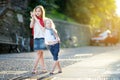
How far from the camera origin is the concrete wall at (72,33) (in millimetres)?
37800

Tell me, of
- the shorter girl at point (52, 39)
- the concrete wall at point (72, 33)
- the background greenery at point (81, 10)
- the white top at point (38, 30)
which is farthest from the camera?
the background greenery at point (81, 10)

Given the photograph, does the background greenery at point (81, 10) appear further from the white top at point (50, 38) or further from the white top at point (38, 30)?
the white top at point (50, 38)

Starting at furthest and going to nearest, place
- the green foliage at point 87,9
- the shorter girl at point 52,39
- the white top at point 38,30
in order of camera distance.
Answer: the green foliage at point 87,9 < the white top at point 38,30 < the shorter girl at point 52,39

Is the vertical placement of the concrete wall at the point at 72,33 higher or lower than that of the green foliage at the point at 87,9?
lower

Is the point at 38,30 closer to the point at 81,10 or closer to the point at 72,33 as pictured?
the point at 72,33

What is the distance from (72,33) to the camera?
1647 inches

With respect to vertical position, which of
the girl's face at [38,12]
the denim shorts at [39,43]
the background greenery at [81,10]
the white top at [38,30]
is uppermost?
the background greenery at [81,10]

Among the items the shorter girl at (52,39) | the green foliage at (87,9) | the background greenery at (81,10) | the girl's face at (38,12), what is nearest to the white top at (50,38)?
the shorter girl at (52,39)

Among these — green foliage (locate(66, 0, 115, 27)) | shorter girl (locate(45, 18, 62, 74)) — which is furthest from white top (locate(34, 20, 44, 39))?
green foliage (locate(66, 0, 115, 27))

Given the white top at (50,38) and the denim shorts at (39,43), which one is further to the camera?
the denim shorts at (39,43)

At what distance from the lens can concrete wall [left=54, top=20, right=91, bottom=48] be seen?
124ft

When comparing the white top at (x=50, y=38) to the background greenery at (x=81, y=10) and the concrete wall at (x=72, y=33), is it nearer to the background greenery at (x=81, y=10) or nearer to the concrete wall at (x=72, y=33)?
the concrete wall at (x=72, y=33)

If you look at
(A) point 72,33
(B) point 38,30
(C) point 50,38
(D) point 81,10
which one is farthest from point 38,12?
(D) point 81,10

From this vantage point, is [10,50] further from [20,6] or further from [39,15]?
[39,15]
